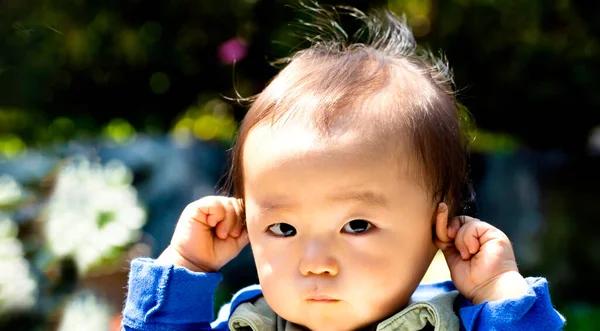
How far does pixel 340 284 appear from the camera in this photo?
182 cm

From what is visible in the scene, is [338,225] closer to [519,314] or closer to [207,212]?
[519,314]

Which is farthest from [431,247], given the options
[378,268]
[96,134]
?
[96,134]

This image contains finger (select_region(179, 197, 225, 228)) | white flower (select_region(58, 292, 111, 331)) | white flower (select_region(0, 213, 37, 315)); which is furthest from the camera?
white flower (select_region(0, 213, 37, 315))

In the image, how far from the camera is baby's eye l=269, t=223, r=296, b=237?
6.24 feet

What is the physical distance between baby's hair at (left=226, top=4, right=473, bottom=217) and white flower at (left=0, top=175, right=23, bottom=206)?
9.75ft

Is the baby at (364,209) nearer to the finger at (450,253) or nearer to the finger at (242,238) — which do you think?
the finger at (450,253)

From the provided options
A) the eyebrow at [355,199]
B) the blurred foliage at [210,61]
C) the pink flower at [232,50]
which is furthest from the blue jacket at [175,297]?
the pink flower at [232,50]

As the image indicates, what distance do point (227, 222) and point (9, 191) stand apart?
9.66ft

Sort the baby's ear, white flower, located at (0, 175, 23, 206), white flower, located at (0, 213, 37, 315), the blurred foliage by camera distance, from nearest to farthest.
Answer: the baby's ear
white flower, located at (0, 213, 37, 315)
white flower, located at (0, 175, 23, 206)
the blurred foliage

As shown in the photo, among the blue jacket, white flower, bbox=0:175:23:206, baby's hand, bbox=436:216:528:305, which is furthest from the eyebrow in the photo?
white flower, bbox=0:175:23:206

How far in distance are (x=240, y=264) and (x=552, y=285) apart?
6.63 ft

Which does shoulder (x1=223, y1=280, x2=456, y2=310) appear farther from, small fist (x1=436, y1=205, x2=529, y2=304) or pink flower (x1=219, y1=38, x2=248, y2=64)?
pink flower (x1=219, y1=38, x2=248, y2=64)

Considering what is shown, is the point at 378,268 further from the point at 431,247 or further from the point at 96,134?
A: the point at 96,134

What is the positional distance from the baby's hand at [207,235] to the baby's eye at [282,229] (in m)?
0.33
